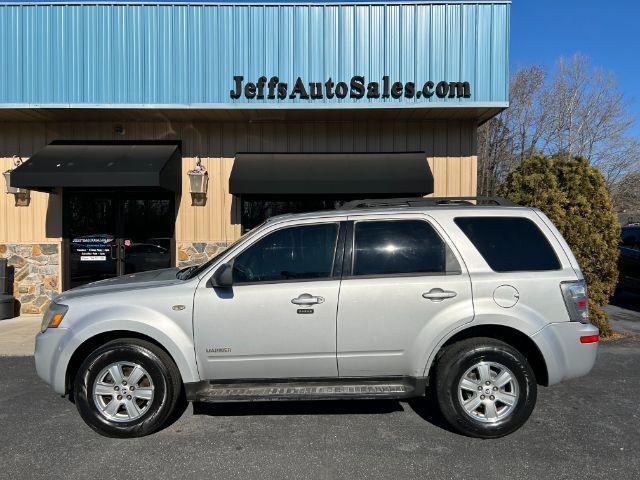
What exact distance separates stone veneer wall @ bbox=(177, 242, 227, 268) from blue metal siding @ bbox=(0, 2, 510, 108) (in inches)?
105

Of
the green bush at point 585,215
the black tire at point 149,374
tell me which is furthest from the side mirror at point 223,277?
the green bush at point 585,215

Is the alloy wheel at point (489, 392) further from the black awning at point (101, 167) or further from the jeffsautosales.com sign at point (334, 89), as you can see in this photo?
the black awning at point (101, 167)

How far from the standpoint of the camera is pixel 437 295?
3715mm

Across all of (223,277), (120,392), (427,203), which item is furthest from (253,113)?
(120,392)

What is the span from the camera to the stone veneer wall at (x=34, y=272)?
9.02 m

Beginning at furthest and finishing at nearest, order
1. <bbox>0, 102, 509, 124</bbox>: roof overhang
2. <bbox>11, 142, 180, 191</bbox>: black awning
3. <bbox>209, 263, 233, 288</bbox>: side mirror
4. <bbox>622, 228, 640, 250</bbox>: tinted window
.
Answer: <bbox>622, 228, 640, 250</bbox>: tinted window → <bbox>0, 102, 509, 124</bbox>: roof overhang → <bbox>11, 142, 180, 191</bbox>: black awning → <bbox>209, 263, 233, 288</bbox>: side mirror

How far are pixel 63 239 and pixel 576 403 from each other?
29.9 ft

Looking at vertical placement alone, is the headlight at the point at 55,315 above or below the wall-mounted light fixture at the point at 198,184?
below

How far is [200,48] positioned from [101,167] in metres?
2.77

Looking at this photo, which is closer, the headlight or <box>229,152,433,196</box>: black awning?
the headlight

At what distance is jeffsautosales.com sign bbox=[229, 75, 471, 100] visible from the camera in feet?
27.0

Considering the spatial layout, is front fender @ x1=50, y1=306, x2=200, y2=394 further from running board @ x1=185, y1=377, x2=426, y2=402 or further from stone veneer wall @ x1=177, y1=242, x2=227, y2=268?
stone veneer wall @ x1=177, y1=242, x2=227, y2=268

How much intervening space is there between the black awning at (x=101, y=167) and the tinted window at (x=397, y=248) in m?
5.12

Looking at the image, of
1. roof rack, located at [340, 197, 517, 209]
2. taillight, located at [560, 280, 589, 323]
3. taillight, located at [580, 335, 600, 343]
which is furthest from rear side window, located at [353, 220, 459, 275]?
taillight, located at [580, 335, 600, 343]
